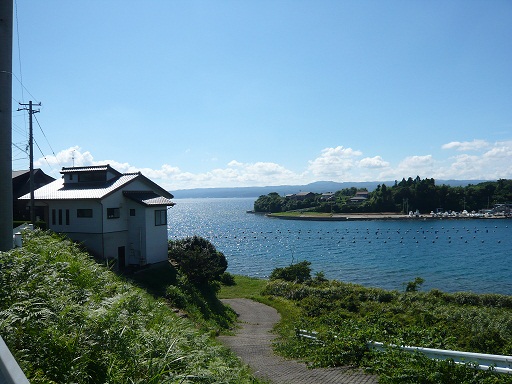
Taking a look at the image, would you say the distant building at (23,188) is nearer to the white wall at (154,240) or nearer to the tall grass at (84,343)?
the white wall at (154,240)

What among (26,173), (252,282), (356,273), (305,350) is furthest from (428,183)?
(305,350)

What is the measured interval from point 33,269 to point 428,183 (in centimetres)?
15654

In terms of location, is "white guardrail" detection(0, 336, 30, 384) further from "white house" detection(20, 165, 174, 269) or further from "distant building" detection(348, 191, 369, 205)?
"distant building" detection(348, 191, 369, 205)

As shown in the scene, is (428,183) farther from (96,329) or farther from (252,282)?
(96,329)

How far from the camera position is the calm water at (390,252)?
4958 centimetres

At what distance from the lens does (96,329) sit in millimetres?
5477

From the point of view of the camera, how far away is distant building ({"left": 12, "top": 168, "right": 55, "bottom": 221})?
3156cm

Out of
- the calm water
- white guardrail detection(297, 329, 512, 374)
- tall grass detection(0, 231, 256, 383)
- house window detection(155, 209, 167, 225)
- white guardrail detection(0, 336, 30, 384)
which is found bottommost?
the calm water

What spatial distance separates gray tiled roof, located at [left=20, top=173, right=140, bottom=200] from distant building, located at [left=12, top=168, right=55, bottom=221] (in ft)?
7.85

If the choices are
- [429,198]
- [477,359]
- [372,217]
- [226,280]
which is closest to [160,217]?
[226,280]

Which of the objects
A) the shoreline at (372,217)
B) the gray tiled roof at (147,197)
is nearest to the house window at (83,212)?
the gray tiled roof at (147,197)

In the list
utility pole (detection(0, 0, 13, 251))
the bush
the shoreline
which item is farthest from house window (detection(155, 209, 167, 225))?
the shoreline

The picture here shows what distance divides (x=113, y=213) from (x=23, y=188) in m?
16.3

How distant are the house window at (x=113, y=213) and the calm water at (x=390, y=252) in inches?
1159
